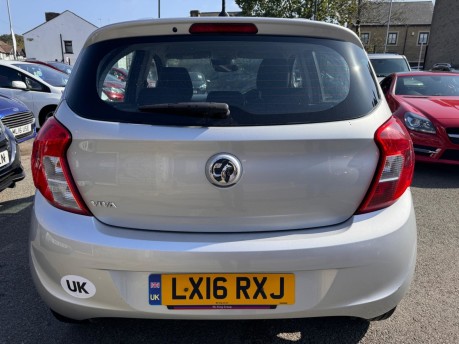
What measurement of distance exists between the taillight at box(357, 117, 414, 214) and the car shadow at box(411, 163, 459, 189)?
346cm

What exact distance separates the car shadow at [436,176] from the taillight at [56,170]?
4354 mm

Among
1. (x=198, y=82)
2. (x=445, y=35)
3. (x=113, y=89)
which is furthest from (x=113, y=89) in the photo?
(x=445, y=35)

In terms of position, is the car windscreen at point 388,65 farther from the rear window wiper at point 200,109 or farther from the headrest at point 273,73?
the rear window wiper at point 200,109

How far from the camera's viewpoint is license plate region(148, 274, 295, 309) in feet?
5.29

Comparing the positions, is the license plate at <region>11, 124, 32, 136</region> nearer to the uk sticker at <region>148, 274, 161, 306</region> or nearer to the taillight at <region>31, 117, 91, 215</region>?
the taillight at <region>31, 117, 91, 215</region>

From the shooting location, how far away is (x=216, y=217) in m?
1.64

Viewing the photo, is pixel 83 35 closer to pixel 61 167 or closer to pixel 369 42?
pixel 369 42

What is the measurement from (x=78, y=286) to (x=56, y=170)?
505 millimetres

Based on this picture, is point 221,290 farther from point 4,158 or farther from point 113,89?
point 4,158

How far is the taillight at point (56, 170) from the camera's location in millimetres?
1687

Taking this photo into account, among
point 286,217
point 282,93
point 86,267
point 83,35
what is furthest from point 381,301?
point 83,35

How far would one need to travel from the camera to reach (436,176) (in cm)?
532

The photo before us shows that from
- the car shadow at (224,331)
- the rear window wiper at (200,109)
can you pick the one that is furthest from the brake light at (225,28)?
the car shadow at (224,331)

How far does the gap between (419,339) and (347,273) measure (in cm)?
89
